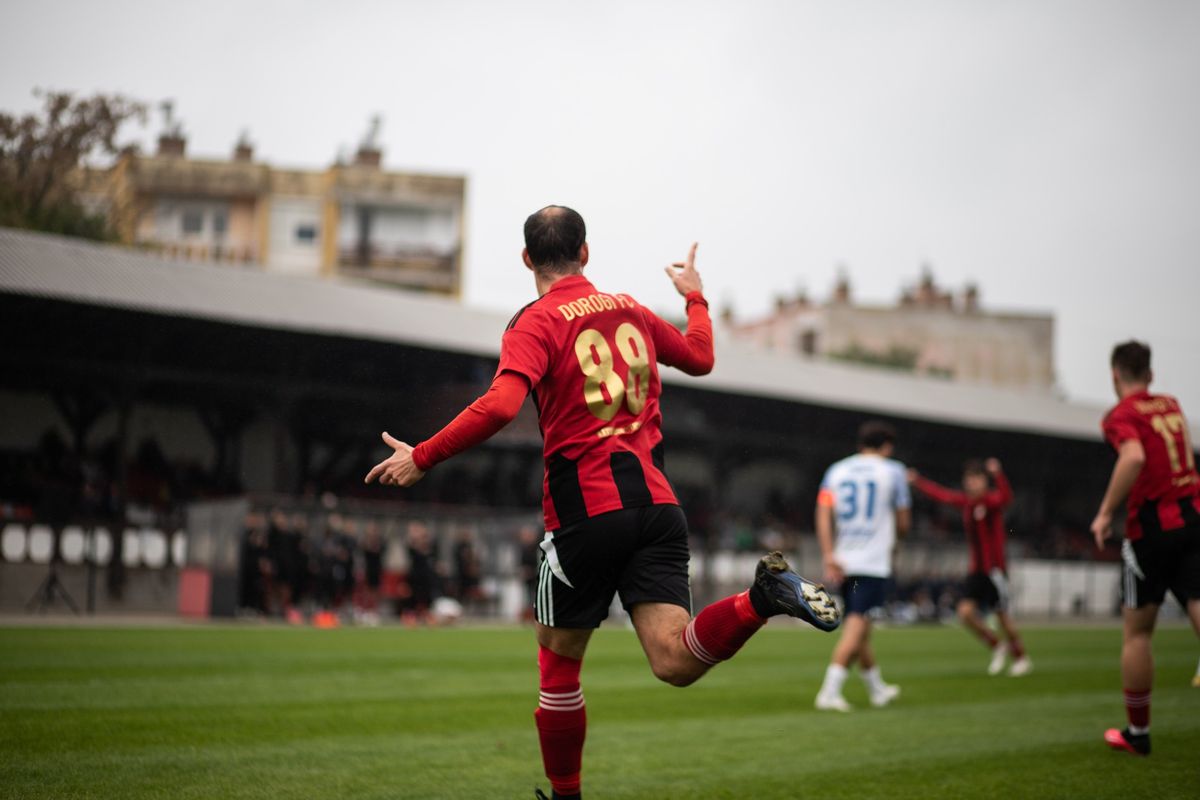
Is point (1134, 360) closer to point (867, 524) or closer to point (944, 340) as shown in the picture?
point (867, 524)

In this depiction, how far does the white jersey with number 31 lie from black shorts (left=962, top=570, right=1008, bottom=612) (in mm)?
4703

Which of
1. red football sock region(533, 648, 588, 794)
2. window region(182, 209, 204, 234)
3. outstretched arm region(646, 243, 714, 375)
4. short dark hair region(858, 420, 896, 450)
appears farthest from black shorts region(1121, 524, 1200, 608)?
window region(182, 209, 204, 234)

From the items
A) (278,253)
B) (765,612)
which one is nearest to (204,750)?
(765,612)

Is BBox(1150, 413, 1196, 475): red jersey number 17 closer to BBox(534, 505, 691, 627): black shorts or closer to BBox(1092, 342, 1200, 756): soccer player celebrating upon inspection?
BBox(1092, 342, 1200, 756): soccer player celebrating

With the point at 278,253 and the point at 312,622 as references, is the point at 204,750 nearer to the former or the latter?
the point at 312,622

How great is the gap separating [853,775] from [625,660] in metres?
7.70

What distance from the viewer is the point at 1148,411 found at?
6902mm

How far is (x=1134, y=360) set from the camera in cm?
700

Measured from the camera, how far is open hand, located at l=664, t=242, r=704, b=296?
5020 mm

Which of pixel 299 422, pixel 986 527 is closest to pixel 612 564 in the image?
pixel 986 527

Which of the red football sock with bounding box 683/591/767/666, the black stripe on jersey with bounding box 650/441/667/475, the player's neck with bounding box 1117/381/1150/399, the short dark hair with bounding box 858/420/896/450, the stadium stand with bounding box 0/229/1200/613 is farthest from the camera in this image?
the stadium stand with bounding box 0/229/1200/613

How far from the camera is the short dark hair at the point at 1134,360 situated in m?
7.00

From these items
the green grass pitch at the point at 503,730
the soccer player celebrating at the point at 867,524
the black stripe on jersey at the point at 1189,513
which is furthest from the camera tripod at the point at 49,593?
the black stripe on jersey at the point at 1189,513

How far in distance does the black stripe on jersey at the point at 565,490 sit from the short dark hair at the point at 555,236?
0.73 metres
